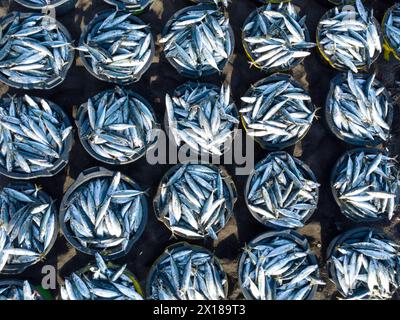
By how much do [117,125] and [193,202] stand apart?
1.09 m

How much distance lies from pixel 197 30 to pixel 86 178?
6.25ft

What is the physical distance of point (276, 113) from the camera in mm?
4223

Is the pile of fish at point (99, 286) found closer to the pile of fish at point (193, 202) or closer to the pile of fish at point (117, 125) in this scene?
the pile of fish at point (193, 202)

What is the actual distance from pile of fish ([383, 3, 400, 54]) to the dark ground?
0.92 feet

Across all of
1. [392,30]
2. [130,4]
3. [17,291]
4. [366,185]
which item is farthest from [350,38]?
[17,291]

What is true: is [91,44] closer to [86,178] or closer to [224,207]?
[86,178]

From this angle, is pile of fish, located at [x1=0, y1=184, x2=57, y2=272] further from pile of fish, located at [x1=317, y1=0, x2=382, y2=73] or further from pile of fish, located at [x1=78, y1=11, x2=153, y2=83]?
pile of fish, located at [x1=317, y1=0, x2=382, y2=73]

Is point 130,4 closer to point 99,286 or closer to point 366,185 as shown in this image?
point 99,286

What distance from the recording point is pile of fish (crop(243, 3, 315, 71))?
4.20 meters

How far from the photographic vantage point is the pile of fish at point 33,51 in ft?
13.0

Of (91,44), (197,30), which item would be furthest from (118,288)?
(197,30)

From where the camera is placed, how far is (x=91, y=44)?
4043 millimetres

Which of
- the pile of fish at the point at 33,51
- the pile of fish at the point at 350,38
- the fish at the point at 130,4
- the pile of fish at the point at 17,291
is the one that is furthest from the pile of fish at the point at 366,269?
the pile of fish at the point at 33,51

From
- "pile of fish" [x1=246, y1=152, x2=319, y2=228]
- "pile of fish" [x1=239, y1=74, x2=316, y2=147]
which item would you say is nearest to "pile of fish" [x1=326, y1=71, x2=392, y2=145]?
"pile of fish" [x1=239, y1=74, x2=316, y2=147]
